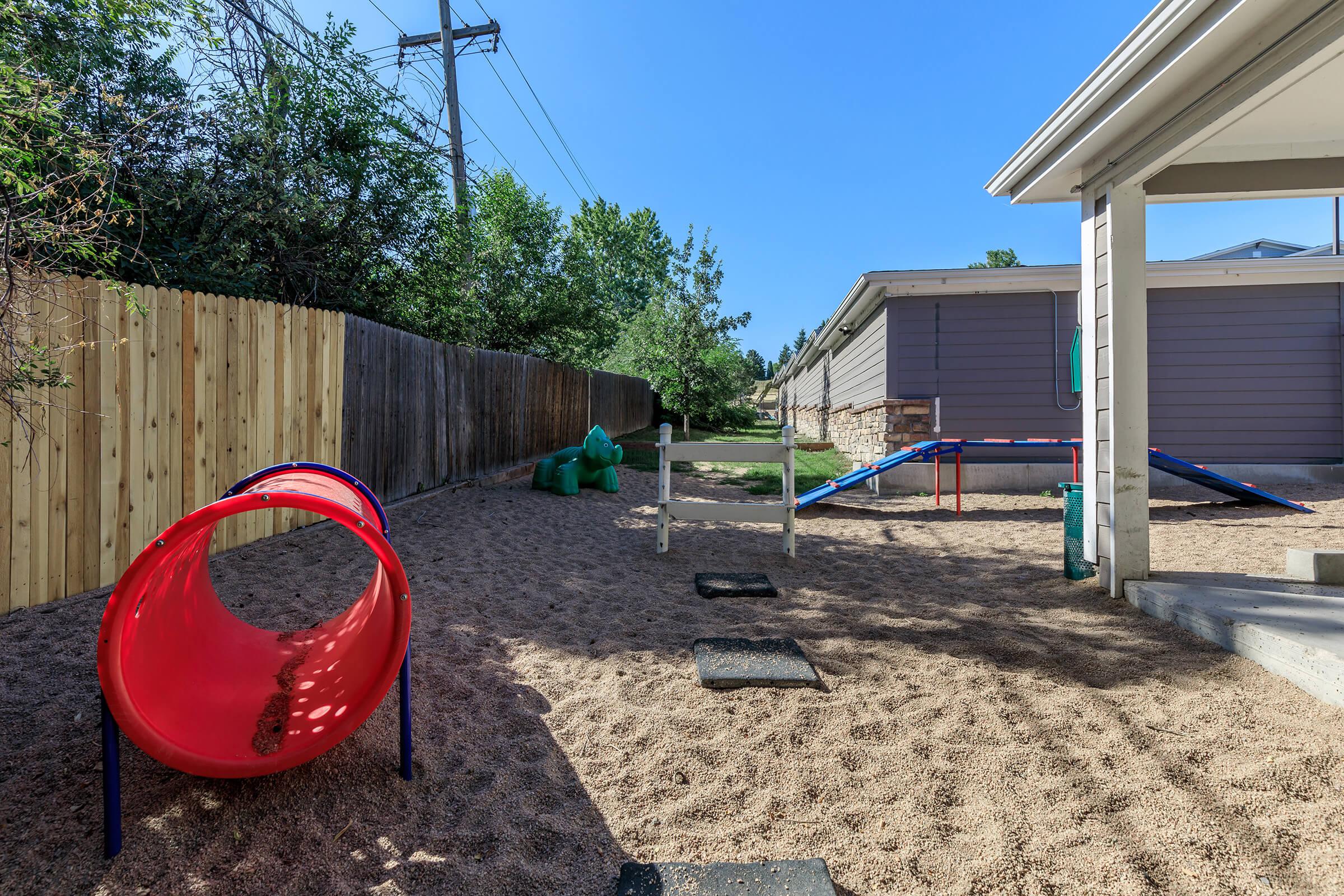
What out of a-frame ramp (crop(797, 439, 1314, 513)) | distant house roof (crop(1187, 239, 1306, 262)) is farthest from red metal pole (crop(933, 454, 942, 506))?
distant house roof (crop(1187, 239, 1306, 262))

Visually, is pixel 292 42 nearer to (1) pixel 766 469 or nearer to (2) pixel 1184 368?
(1) pixel 766 469

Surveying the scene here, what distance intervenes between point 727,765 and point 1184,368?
10.6m

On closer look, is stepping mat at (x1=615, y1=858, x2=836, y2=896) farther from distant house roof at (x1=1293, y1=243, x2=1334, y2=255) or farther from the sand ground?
distant house roof at (x1=1293, y1=243, x2=1334, y2=255)

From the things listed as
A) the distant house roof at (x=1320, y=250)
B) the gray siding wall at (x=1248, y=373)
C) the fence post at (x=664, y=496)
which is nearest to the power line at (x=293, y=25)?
the fence post at (x=664, y=496)

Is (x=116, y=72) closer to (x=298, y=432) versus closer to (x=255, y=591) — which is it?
(x=298, y=432)

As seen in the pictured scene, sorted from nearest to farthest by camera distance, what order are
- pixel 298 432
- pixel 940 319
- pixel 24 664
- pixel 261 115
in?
1. pixel 24 664
2. pixel 298 432
3. pixel 261 115
4. pixel 940 319

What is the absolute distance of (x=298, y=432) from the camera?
5.41 meters

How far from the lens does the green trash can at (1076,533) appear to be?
449 cm

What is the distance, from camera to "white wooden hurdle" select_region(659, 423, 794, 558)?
17.6 feet

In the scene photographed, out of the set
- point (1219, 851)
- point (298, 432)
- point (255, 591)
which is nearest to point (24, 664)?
point (255, 591)

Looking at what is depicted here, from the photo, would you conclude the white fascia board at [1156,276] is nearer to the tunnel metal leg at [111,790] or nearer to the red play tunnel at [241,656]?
the red play tunnel at [241,656]

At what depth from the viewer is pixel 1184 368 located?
9.48 m

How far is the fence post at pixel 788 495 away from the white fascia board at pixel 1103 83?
8.21ft

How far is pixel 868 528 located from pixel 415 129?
7363 millimetres
